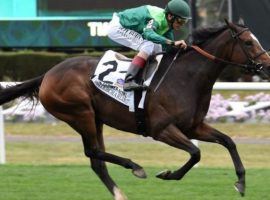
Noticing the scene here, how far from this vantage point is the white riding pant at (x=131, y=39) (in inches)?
281

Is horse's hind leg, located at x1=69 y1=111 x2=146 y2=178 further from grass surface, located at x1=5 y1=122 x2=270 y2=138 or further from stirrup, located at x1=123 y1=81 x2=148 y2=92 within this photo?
grass surface, located at x1=5 y1=122 x2=270 y2=138

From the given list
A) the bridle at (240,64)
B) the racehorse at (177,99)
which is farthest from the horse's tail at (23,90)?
the bridle at (240,64)

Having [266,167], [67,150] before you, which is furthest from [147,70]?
[67,150]

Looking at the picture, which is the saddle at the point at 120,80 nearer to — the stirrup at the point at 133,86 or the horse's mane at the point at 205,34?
the stirrup at the point at 133,86

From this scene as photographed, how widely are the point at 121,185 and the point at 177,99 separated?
1.45m

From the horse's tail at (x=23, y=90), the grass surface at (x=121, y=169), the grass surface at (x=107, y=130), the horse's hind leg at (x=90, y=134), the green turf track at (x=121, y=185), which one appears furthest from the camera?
the grass surface at (x=107, y=130)

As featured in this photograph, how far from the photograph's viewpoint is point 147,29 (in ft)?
22.9

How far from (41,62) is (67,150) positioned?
444 cm

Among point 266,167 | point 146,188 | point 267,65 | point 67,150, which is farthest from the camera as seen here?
point 67,150

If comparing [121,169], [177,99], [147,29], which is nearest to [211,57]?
[177,99]

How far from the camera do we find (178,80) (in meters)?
7.05

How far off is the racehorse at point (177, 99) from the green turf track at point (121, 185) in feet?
1.46

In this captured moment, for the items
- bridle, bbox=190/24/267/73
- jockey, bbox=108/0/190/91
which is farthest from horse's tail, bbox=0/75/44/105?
bridle, bbox=190/24/267/73

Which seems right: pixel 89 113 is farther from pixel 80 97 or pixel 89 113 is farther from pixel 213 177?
pixel 213 177
